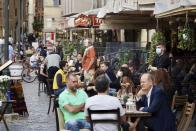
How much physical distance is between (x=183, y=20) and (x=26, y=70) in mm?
19244

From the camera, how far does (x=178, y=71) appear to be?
17484 mm

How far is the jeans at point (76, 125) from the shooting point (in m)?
10.4

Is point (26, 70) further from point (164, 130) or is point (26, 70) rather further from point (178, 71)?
point (164, 130)

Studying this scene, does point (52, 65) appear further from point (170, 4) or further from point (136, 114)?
point (136, 114)

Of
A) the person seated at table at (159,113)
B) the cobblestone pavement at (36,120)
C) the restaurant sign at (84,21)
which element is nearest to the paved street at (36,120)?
the cobblestone pavement at (36,120)

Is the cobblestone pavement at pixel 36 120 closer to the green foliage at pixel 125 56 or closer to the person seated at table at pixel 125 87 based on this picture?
the person seated at table at pixel 125 87

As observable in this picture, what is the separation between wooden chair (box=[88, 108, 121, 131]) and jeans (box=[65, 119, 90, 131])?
1.37 metres

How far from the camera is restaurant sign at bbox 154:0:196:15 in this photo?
11.6 metres

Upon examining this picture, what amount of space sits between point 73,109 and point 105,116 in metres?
1.54

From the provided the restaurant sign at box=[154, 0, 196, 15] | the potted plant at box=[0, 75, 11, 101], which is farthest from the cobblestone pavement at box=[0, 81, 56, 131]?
the restaurant sign at box=[154, 0, 196, 15]

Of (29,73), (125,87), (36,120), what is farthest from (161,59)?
(29,73)

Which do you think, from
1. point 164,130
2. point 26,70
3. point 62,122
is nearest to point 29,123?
point 62,122

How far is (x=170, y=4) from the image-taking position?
507 inches

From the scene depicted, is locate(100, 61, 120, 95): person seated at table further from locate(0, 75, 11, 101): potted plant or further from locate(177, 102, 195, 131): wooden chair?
locate(177, 102, 195, 131): wooden chair
